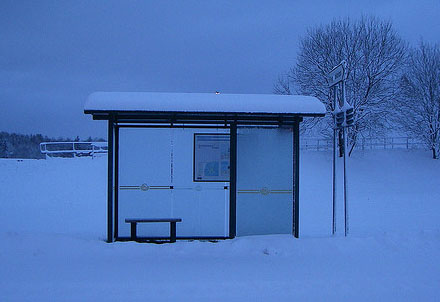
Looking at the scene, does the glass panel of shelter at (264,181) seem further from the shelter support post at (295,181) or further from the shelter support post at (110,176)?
the shelter support post at (110,176)

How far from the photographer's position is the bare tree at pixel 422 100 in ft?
73.0

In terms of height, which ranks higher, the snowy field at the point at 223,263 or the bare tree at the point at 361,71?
the bare tree at the point at 361,71

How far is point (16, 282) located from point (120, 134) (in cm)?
312

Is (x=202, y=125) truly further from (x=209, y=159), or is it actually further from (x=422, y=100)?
(x=422, y=100)

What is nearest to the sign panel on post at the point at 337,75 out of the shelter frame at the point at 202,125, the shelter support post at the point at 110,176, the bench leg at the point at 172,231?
the shelter frame at the point at 202,125

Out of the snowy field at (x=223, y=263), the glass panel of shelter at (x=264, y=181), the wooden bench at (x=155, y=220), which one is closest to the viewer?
the snowy field at (x=223, y=263)

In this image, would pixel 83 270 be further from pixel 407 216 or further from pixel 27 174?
pixel 27 174

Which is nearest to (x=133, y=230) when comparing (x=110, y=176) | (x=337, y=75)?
(x=110, y=176)

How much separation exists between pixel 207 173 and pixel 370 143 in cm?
1816

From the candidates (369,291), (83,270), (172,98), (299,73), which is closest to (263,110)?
(172,98)

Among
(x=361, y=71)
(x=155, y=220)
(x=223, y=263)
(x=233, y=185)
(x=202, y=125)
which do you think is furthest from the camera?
(x=361, y=71)

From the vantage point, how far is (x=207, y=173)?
7.41 m

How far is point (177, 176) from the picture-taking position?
7371 mm

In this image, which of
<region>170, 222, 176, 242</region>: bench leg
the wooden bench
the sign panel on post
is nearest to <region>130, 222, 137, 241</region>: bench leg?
the wooden bench
